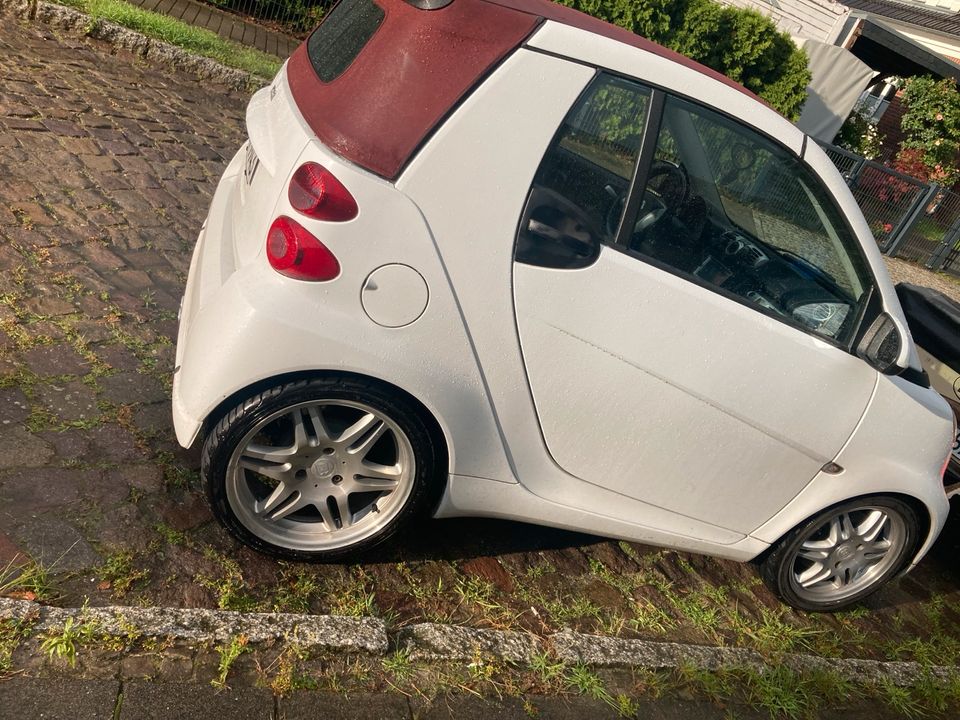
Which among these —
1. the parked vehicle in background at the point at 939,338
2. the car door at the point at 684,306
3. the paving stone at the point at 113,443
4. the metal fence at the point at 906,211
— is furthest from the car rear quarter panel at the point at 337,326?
the metal fence at the point at 906,211

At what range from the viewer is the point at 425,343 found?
8.70 ft

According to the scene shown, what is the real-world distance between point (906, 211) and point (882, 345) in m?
12.6

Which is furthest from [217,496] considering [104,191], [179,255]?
[104,191]

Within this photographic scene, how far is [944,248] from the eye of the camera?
14531mm

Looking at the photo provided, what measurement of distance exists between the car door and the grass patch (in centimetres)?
671

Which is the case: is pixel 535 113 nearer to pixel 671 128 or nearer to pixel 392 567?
pixel 671 128

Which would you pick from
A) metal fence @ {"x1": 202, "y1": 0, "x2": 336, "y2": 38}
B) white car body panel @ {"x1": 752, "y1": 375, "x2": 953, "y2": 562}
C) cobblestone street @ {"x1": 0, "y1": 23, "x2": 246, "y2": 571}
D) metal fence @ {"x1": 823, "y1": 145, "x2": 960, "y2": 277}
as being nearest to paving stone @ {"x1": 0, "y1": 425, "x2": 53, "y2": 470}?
cobblestone street @ {"x1": 0, "y1": 23, "x2": 246, "y2": 571}

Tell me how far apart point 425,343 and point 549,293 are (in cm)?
44

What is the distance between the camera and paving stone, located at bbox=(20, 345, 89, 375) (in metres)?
3.39

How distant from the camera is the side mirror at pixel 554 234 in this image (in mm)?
2670

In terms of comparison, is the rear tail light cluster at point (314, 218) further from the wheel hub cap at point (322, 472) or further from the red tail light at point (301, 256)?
the wheel hub cap at point (322, 472)

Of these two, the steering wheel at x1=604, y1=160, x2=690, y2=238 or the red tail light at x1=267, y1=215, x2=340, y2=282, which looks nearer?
the red tail light at x1=267, y1=215, x2=340, y2=282

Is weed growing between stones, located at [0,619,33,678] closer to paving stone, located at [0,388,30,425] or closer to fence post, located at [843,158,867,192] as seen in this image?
paving stone, located at [0,388,30,425]

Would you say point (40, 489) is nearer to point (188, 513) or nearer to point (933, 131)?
point (188, 513)
